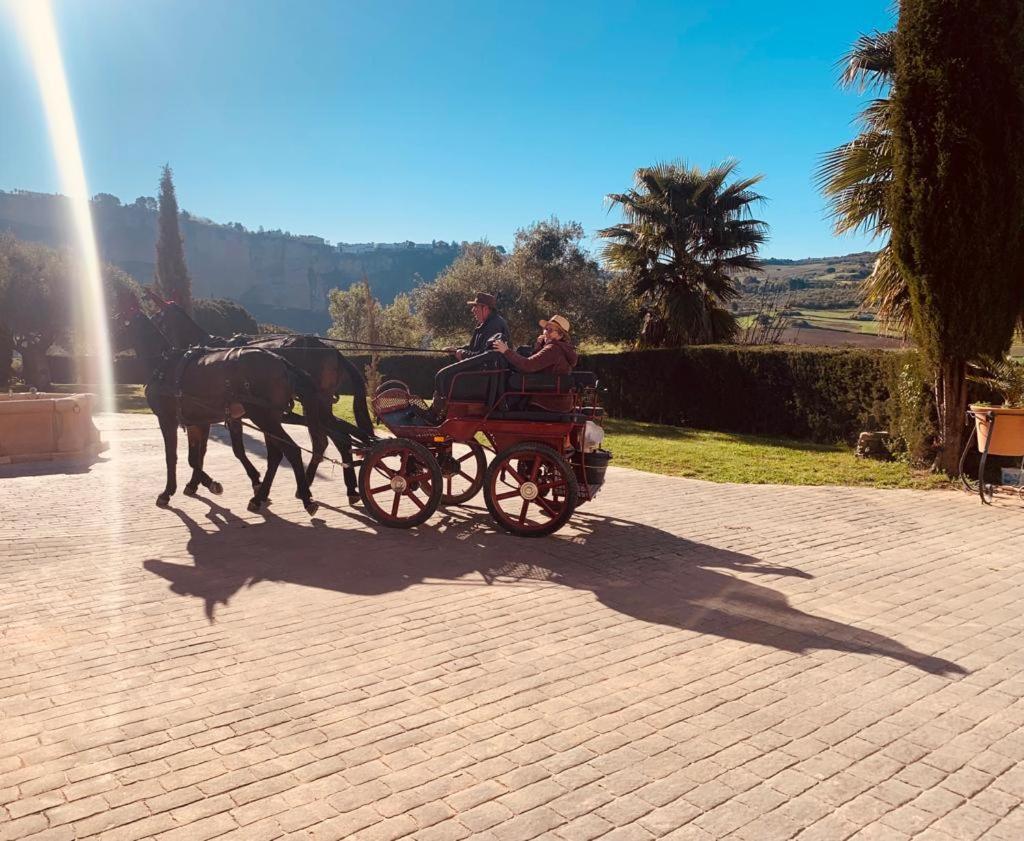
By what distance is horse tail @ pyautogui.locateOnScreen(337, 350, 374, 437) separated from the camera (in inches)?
293

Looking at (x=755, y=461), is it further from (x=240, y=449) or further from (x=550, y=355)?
(x=240, y=449)

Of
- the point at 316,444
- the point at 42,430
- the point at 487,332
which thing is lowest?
the point at 42,430

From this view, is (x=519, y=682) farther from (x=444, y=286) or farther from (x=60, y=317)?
(x=60, y=317)

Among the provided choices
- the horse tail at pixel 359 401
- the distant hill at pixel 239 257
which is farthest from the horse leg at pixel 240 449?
the distant hill at pixel 239 257

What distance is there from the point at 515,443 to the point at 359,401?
6.34 feet

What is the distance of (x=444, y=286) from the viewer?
2562 centimetres

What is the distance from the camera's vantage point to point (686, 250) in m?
19.7

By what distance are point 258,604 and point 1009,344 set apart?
9.14m

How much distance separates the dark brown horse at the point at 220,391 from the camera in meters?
7.21

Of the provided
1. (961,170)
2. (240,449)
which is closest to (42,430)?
(240,449)

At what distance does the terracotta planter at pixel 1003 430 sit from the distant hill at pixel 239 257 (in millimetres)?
117203

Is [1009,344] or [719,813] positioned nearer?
[719,813]

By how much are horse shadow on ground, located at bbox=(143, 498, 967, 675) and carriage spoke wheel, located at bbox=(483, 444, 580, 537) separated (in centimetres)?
15

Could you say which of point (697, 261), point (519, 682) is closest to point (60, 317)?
point (697, 261)
